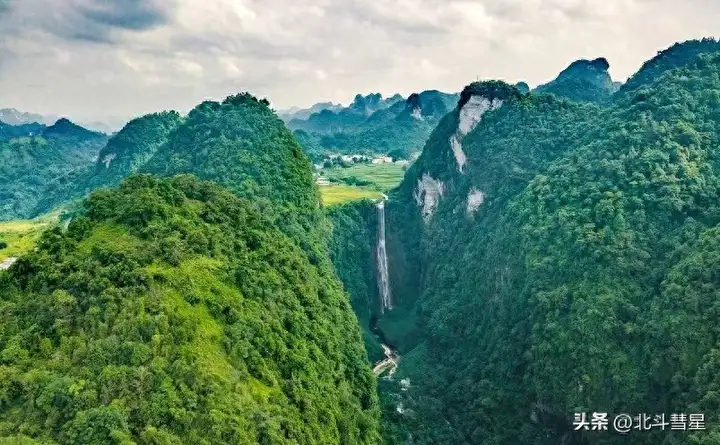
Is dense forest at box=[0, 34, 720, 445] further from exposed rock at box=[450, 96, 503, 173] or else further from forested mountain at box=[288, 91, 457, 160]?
forested mountain at box=[288, 91, 457, 160]

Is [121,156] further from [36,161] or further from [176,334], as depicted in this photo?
[176,334]

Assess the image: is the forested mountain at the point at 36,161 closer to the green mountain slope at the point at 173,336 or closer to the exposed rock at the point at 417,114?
the exposed rock at the point at 417,114

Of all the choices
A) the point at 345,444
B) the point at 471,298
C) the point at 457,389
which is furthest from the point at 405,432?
the point at 471,298

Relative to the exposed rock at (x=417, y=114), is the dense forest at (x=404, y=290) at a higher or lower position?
lower

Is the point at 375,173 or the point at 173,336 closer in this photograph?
the point at 173,336

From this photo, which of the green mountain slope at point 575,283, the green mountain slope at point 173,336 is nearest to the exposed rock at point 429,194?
the green mountain slope at point 575,283

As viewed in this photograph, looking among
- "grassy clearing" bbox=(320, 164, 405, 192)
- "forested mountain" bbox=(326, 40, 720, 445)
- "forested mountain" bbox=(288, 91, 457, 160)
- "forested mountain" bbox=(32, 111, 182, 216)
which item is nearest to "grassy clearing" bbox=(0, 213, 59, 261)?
"forested mountain" bbox=(32, 111, 182, 216)

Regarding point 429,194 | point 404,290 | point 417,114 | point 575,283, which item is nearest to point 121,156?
point 429,194
